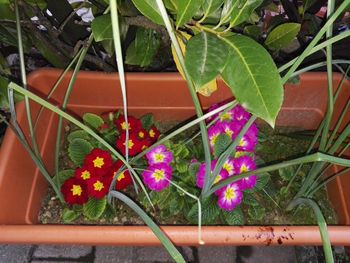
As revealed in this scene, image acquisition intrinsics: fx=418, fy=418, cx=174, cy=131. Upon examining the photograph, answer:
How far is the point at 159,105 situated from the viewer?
116cm

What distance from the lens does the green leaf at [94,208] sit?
3.30ft

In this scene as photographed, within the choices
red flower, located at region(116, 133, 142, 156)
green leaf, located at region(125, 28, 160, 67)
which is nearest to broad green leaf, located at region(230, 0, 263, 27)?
green leaf, located at region(125, 28, 160, 67)

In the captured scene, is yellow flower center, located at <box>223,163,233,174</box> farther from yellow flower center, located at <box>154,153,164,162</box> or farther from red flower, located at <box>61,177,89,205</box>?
red flower, located at <box>61,177,89,205</box>

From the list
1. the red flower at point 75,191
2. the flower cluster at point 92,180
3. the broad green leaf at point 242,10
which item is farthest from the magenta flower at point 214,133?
the broad green leaf at point 242,10

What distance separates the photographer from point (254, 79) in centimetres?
51

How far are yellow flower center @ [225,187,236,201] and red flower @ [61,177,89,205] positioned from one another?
0.34 meters

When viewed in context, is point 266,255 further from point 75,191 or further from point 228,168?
point 75,191

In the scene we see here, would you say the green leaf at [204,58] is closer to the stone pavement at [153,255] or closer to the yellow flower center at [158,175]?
the yellow flower center at [158,175]

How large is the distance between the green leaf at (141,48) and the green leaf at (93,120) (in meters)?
0.21

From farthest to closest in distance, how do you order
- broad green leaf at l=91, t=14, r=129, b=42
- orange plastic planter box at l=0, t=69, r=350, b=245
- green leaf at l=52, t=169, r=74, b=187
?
green leaf at l=52, t=169, r=74, b=187 → orange plastic planter box at l=0, t=69, r=350, b=245 → broad green leaf at l=91, t=14, r=129, b=42

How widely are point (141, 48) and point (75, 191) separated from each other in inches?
14.9

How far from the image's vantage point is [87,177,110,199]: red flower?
100 cm

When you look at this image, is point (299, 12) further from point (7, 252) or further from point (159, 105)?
point (7, 252)

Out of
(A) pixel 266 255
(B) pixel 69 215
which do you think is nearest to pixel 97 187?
(B) pixel 69 215
